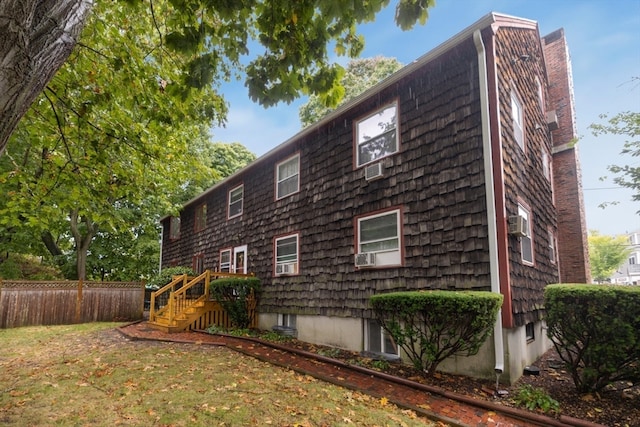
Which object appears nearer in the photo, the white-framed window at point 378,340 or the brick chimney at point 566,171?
the white-framed window at point 378,340

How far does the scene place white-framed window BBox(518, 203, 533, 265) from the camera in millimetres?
6777

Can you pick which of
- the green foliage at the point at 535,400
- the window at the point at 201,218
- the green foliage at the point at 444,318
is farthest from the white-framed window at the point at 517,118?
the window at the point at 201,218

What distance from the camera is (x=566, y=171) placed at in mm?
11812

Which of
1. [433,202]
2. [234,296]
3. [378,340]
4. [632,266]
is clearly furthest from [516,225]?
[632,266]

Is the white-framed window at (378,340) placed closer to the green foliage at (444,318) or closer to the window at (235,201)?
the green foliage at (444,318)

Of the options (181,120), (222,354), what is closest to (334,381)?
(222,354)

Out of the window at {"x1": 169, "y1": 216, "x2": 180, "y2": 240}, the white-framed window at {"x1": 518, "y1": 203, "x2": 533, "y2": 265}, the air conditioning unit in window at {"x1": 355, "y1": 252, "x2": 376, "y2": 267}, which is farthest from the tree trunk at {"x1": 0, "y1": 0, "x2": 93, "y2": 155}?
Result: the window at {"x1": 169, "y1": 216, "x2": 180, "y2": 240}

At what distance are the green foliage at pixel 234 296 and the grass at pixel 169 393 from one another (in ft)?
9.40

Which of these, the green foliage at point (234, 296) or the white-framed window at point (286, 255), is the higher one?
the white-framed window at point (286, 255)

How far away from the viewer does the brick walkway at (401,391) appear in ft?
13.7

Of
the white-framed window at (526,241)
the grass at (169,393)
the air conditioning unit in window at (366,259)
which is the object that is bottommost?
the grass at (169,393)

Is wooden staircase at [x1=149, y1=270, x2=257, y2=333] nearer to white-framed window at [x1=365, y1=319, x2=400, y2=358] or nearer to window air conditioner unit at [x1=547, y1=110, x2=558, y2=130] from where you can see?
white-framed window at [x1=365, y1=319, x2=400, y2=358]

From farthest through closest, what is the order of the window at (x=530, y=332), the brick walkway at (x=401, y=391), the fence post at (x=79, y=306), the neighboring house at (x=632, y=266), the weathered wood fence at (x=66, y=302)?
1. the neighboring house at (x=632, y=266)
2. the fence post at (x=79, y=306)
3. the weathered wood fence at (x=66, y=302)
4. the window at (x=530, y=332)
5. the brick walkway at (x=401, y=391)

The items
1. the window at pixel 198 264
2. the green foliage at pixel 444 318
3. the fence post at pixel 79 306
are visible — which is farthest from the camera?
the window at pixel 198 264
